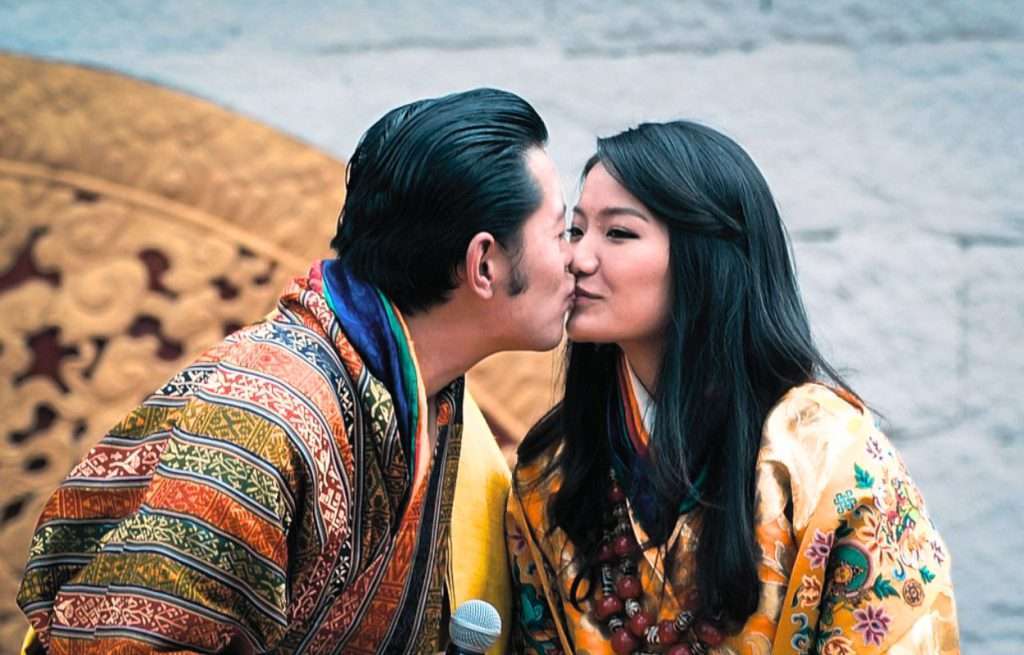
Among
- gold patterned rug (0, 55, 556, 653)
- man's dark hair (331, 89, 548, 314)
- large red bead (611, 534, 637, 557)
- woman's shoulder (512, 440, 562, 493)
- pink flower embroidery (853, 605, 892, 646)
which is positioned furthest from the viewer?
gold patterned rug (0, 55, 556, 653)

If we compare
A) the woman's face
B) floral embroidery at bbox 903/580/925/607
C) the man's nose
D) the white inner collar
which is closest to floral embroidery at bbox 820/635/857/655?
floral embroidery at bbox 903/580/925/607

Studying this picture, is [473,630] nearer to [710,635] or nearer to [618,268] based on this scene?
[710,635]

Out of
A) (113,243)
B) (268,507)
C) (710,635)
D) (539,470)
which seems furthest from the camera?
(113,243)

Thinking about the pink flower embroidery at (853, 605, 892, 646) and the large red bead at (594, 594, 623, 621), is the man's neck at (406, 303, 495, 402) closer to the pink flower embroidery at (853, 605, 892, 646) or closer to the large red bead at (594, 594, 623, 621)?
the large red bead at (594, 594, 623, 621)

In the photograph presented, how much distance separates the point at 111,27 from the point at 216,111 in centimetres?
27

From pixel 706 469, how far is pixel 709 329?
0.70 feet

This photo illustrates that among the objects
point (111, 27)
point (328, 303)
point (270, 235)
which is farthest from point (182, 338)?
point (328, 303)

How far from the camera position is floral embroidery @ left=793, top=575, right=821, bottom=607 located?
230 centimetres

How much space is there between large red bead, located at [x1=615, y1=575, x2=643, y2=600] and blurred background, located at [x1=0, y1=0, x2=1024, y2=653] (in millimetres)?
781

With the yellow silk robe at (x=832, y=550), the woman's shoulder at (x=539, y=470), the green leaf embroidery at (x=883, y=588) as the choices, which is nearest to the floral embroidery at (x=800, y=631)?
the yellow silk robe at (x=832, y=550)

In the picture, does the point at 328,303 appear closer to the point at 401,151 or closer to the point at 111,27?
the point at 401,151

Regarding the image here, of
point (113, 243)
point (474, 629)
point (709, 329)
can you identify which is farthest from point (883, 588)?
point (113, 243)

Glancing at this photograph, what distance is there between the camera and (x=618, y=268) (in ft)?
8.04

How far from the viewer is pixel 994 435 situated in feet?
11.1
